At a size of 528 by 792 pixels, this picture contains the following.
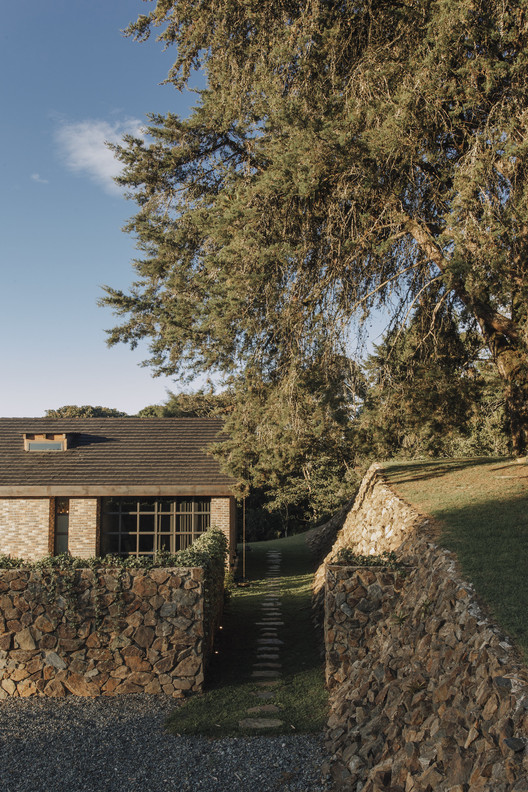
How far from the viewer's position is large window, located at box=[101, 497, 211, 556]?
62.4ft

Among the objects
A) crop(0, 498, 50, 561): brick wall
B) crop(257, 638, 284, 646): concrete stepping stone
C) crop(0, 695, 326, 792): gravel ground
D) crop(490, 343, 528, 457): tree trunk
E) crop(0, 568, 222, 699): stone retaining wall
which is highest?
crop(490, 343, 528, 457): tree trunk

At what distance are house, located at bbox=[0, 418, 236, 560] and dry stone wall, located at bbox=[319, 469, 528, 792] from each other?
9394mm

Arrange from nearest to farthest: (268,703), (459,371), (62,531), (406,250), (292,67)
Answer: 1. (268,703)
2. (292,67)
3. (406,250)
4. (459,371)
5. (62,531)

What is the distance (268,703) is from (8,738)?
3.48m

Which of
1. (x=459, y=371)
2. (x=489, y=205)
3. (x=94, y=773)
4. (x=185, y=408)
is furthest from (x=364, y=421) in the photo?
(x=185, y=408)

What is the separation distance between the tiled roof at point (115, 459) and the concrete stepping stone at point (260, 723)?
10457 mm

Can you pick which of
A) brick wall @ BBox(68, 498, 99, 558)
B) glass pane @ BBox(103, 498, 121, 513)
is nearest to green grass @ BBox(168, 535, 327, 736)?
brick wall @ BBox(68, 498, 99, 558)

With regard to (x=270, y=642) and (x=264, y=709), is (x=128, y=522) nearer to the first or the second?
(x=270, y=642)

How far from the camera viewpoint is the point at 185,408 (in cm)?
3719

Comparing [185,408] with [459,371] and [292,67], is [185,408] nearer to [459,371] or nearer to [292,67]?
[459,371]

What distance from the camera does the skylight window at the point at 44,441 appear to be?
68.9 ft

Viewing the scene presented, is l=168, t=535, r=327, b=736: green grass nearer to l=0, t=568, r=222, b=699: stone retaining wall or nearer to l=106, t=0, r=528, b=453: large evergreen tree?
l=0, t=568, r=222, b=699: stone retaining wall

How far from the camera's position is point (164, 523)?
19203 millimetres

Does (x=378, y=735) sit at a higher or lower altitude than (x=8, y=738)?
higher
